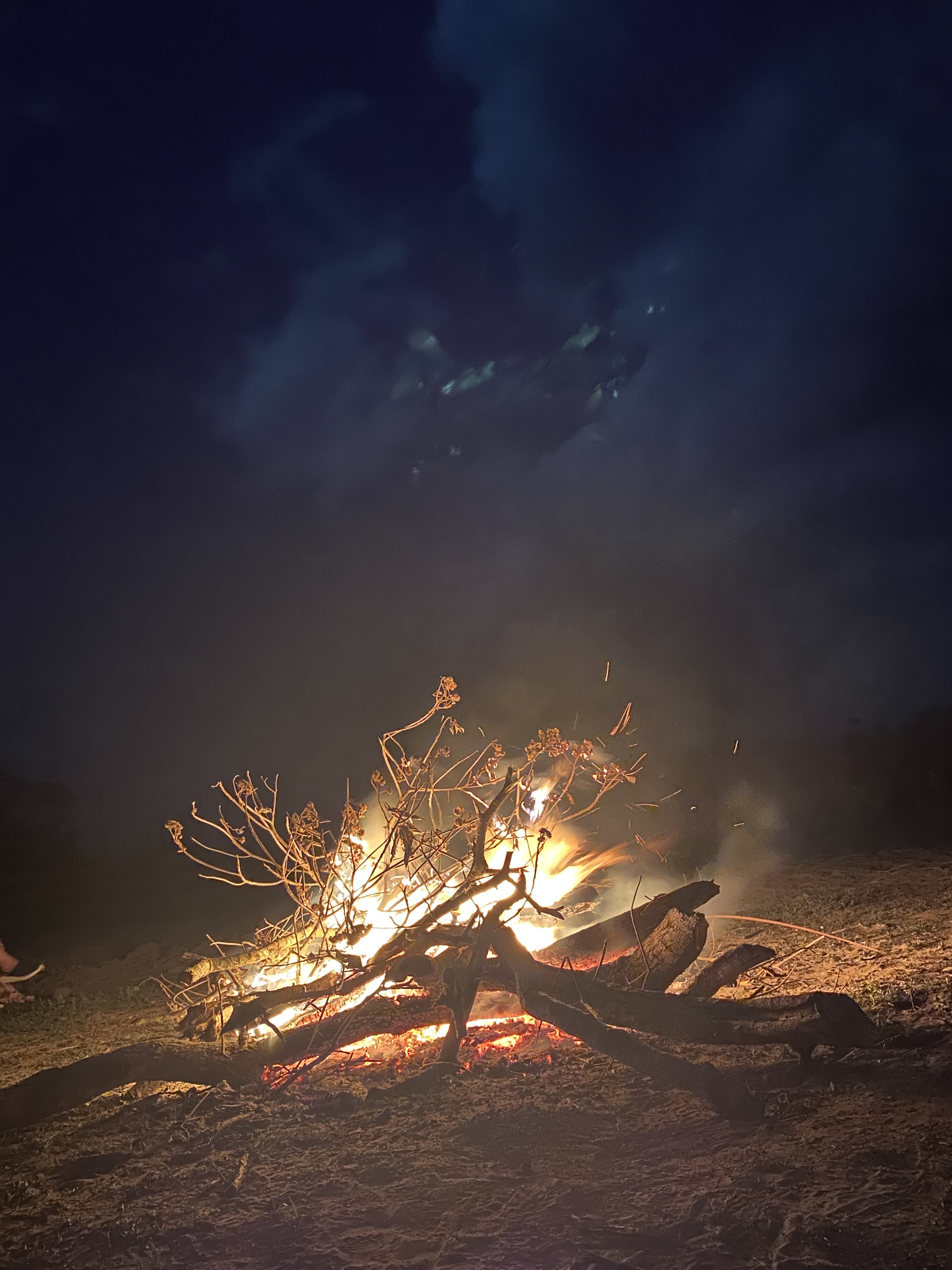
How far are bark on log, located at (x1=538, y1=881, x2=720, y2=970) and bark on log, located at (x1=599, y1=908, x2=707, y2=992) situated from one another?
148 millimetres

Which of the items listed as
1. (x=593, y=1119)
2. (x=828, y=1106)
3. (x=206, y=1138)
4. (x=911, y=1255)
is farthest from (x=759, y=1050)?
(x=206, y=1138)

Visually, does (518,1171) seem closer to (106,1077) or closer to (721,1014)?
(721,1014)

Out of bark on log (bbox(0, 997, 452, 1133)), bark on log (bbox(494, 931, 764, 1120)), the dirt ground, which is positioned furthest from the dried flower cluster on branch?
the dirt ground

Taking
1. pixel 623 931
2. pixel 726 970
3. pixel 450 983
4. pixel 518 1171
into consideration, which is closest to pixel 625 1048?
pixel 726 970

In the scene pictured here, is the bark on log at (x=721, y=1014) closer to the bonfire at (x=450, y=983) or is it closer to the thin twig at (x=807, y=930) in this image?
the bonfire at (x=450, y=983)

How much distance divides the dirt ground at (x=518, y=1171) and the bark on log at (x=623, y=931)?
1261mm

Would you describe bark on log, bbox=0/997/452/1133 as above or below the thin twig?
above

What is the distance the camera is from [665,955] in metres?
5.76

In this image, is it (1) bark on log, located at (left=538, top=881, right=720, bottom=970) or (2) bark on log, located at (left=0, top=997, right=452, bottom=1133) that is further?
(1) bark on log, located at (left=538, top=881, right=720, bottom=970)

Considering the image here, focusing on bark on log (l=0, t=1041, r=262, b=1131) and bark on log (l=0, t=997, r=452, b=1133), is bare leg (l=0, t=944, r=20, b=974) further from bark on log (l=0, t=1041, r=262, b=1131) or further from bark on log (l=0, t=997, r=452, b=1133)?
bark on log (l=0, t=1041, r=262, b=1131)

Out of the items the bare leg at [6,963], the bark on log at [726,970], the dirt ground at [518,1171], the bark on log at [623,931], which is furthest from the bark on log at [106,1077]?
the bare leg at [6,963]

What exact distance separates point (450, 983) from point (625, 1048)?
145 centimetres

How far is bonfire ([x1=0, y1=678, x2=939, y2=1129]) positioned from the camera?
481 centimetres

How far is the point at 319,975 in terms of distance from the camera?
22.3 feet
